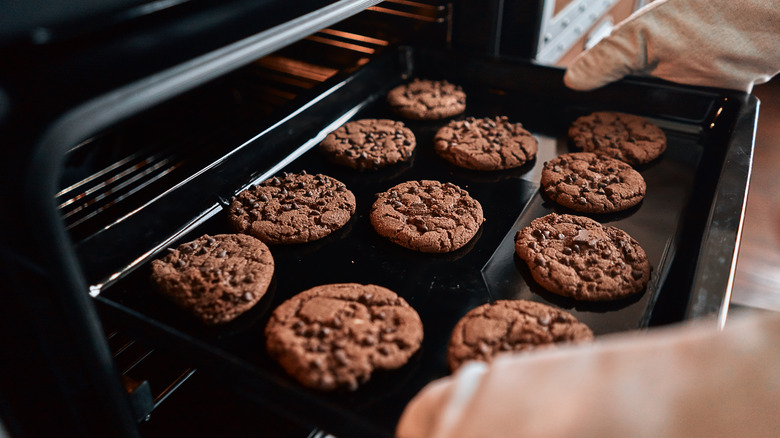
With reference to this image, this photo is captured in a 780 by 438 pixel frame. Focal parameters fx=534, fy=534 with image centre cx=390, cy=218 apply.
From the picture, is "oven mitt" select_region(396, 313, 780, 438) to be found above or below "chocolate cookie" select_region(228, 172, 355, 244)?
above

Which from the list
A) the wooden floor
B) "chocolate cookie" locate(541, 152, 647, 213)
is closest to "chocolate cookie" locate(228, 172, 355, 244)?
"chocolate cookie" locate(541, 152, 647, 213)

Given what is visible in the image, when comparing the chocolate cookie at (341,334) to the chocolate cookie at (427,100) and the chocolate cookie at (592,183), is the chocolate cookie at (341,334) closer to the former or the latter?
the chocolate cookie at (592,183)

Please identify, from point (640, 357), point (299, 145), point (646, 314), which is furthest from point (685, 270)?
point (299, 145)

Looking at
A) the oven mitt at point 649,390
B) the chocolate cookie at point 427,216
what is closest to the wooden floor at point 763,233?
the chocolate cookie at point 427,216

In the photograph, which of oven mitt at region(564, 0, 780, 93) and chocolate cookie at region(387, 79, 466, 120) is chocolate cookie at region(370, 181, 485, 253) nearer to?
chocolate cookie at region(387, 79, 466, 120)

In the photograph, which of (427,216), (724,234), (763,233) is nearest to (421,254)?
(427,216)

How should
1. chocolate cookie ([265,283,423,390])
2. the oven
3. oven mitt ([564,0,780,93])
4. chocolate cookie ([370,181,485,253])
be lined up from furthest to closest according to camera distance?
oven mitt ([564,0,780,93])
chocolate cookie ([370,181,485,253])
chocolate cookie ([265,283,423,390])
the oven
